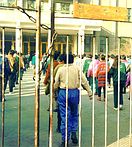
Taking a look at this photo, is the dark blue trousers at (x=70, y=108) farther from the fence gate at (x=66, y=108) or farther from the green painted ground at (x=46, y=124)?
the green painted ground at (x=46, y=124)

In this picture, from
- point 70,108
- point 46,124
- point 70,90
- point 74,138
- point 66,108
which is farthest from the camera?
point 46,124

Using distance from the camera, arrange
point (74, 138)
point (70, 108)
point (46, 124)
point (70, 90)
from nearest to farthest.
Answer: point (70, 90) < point (70, 108) < point (74, 138) < point (46, 124)

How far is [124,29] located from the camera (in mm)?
41469

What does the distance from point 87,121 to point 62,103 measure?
2150 mm

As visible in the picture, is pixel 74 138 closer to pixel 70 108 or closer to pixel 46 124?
pixel 70 108

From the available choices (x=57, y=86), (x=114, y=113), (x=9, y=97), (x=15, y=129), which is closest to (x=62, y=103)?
(x=57, y=86)

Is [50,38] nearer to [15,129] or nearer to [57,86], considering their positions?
[57,86]

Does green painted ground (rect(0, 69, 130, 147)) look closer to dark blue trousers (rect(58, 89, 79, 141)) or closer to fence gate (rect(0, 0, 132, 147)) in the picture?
fence gate (rect(0, 0, 132, 147))

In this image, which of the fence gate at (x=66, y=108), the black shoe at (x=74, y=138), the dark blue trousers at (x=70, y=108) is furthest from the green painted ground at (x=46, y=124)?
the dark blue trousers at (x=70, y=108)

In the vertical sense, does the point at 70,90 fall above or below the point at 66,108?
above

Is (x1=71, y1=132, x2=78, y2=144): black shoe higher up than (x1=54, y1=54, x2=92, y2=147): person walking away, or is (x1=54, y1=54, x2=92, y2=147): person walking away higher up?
(x1=54, y1=54, x2=92, y2=147): person walking away

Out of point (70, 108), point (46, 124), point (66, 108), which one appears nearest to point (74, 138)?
point (70, 108)

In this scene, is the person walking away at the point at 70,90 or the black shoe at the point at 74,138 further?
the black shoe at the point at 74,138

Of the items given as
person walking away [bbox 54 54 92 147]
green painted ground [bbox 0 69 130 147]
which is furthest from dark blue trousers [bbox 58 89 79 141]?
Result: green painted ground [bbox 0 69 130 147]
